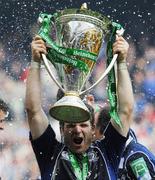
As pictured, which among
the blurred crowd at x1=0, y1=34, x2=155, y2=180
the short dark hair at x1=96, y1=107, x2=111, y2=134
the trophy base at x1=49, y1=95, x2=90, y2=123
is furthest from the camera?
the blurred crowd at x1=0, y1=34, x2=155, y2=180

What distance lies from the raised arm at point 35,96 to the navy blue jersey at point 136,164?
0.46 meters

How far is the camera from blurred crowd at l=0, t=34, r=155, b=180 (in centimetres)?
663

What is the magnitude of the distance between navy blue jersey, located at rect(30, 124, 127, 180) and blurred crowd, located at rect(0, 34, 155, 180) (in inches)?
139

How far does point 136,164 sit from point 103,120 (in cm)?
58

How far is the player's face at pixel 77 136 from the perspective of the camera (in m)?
2.72

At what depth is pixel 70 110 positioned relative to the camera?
256 centimetres

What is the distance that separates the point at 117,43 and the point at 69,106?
1.21ft

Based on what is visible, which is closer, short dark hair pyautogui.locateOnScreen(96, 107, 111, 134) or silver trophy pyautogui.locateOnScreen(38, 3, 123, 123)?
silver trophy pyautogui.locateOnScreen(38, 3, 123, 123)

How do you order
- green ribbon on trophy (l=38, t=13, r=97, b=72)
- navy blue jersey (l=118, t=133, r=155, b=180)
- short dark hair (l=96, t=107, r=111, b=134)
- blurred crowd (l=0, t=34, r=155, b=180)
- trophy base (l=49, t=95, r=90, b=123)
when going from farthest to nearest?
blurred crowd (l=0, t=34, r=155, b=180) < short dark hair (l=96, t=107, r=111, b=134) < navy blue jersey (l=118, t=133, r=155, b=180) < green ribbon on trophy (l=38, t=13, r=97, b=72) < trophy base (l=49, t=95, r=90, b=123)

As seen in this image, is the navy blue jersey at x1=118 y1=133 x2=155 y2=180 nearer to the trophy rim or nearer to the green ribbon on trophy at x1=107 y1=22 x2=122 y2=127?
the green ribbon on trophy at x1=107 y1=22 x2=122 y2=127

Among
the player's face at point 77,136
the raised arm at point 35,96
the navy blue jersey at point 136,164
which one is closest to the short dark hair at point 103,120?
the navy blue jersey at point 136,164

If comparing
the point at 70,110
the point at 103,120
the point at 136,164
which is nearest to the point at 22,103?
the point at 103,120

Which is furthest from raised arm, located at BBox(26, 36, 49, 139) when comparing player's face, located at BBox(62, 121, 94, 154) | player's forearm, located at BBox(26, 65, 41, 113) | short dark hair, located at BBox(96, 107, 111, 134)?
short dark hair, located at BBox(96, 107, 111, 134)

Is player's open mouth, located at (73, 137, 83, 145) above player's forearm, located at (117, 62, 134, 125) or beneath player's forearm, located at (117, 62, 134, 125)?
beneath
